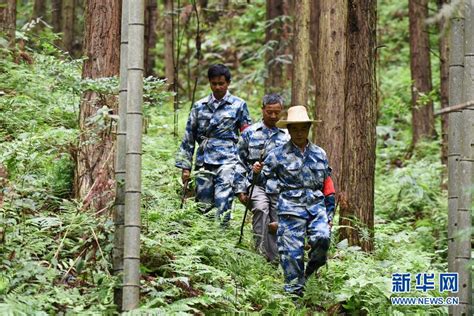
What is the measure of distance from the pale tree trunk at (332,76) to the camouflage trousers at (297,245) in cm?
391

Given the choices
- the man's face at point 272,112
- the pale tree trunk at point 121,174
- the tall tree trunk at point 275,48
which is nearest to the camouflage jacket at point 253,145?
the man's face at point 272,112

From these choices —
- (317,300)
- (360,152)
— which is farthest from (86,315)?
(360,152)

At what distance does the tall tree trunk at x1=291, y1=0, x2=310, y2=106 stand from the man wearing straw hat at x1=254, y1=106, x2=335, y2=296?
6.89 metres

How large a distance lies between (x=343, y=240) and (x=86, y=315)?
4.89 m

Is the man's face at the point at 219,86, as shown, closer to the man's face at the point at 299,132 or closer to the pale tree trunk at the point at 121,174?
the man's face at the point at 299,132

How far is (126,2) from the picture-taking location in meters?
6.70

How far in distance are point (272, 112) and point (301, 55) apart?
6.07m

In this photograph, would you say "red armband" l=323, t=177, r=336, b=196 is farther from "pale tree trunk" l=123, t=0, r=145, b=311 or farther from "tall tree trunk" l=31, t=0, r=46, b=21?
"tall tree trunk" l=31, t=0, r=46, b=21

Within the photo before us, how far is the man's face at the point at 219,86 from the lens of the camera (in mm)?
10617

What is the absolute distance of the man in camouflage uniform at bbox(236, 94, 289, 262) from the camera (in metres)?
10.2

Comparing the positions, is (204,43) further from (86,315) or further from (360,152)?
(86,315)

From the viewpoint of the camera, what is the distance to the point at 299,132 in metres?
9.07

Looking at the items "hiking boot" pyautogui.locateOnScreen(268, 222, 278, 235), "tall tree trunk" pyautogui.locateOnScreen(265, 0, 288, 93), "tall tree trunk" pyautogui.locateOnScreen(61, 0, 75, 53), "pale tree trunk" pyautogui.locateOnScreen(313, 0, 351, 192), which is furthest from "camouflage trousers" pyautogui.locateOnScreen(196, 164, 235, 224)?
"tall tree trunk" pyautogui.locateOnScreen(61, 0, 75, 53)

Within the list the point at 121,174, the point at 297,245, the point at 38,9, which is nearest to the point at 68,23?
the point at 38,9
